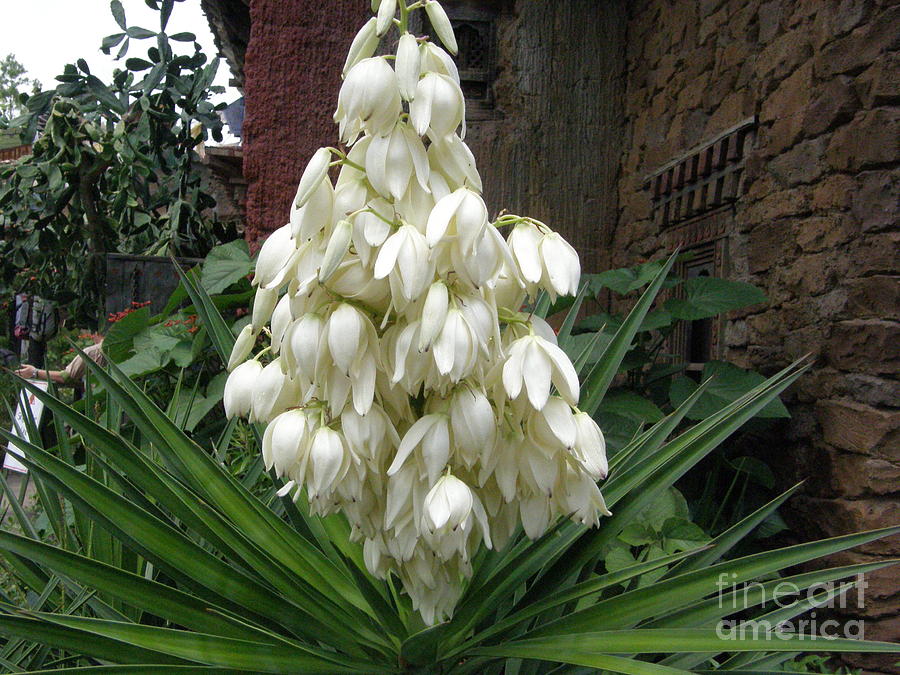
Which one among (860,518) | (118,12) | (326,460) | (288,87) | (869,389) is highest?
(118,12)

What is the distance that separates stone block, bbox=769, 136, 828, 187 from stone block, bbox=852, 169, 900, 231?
0.62 ft

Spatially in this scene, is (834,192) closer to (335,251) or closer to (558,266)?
(558,266)

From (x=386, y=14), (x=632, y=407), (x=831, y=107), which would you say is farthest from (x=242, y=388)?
(x=831, y=107)

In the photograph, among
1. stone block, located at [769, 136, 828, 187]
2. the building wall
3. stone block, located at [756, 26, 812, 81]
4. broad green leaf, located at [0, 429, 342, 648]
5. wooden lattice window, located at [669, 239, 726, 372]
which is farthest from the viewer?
the building wall

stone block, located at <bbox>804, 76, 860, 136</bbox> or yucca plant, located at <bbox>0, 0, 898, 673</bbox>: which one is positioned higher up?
stone block, located at <bbox>804, 76, 860, 136</bbox>

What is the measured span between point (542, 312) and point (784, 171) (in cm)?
141

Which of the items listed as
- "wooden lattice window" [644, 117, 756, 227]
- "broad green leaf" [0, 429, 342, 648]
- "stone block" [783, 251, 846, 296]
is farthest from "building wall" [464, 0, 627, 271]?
"broad green leaf" [0, 429, 342, 648]

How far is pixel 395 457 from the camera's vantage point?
852 mm

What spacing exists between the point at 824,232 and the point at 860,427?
604 millimetres

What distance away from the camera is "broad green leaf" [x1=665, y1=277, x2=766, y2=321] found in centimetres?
233

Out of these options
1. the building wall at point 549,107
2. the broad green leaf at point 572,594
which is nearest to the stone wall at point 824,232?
the building wall at point 549,107

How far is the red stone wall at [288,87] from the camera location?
118 inches

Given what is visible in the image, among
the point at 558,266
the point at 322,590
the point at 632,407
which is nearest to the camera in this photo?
the point at 558,266

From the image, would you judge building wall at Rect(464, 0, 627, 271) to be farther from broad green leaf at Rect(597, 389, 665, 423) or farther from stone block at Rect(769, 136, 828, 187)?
broad green leaf at Rect(597, 389, 665, 423)
